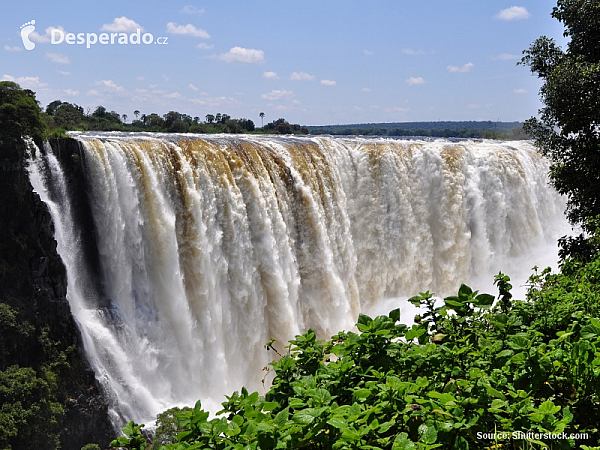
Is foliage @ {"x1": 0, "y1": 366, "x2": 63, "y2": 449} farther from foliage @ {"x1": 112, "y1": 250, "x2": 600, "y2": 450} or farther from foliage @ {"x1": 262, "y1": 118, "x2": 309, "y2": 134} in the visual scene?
foliage @ {"x1": 262, "y1": 118, "x2": 309, "y2": 134}

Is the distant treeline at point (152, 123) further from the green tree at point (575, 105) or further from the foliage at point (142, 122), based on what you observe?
the green tree at point (575, 105)

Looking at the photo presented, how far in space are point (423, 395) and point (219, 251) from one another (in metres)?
10.8

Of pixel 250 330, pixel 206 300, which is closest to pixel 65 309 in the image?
pixel 206 300

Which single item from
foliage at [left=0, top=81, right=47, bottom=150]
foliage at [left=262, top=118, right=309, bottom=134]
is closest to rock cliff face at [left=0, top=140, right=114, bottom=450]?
foliage at [left=0, top=81, right=47, bottom=150]

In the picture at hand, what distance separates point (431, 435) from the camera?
84.4 inches

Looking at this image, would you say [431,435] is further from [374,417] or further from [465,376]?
[465,376]

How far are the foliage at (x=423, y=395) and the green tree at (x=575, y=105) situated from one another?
665cm

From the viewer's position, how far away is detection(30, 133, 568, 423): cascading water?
38.4ft

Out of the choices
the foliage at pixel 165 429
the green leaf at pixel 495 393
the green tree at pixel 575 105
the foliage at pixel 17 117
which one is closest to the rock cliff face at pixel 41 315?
the foliage at pixel 17 117

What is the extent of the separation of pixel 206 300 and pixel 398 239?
825cm

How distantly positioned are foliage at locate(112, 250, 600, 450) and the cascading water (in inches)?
371

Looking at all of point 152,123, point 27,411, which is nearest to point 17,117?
point 27,411

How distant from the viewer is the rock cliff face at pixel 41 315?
421 inches

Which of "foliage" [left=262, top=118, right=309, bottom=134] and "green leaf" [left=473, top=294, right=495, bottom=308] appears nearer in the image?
"green leaf" [left=473, top=294, right=495, bottom=308]
